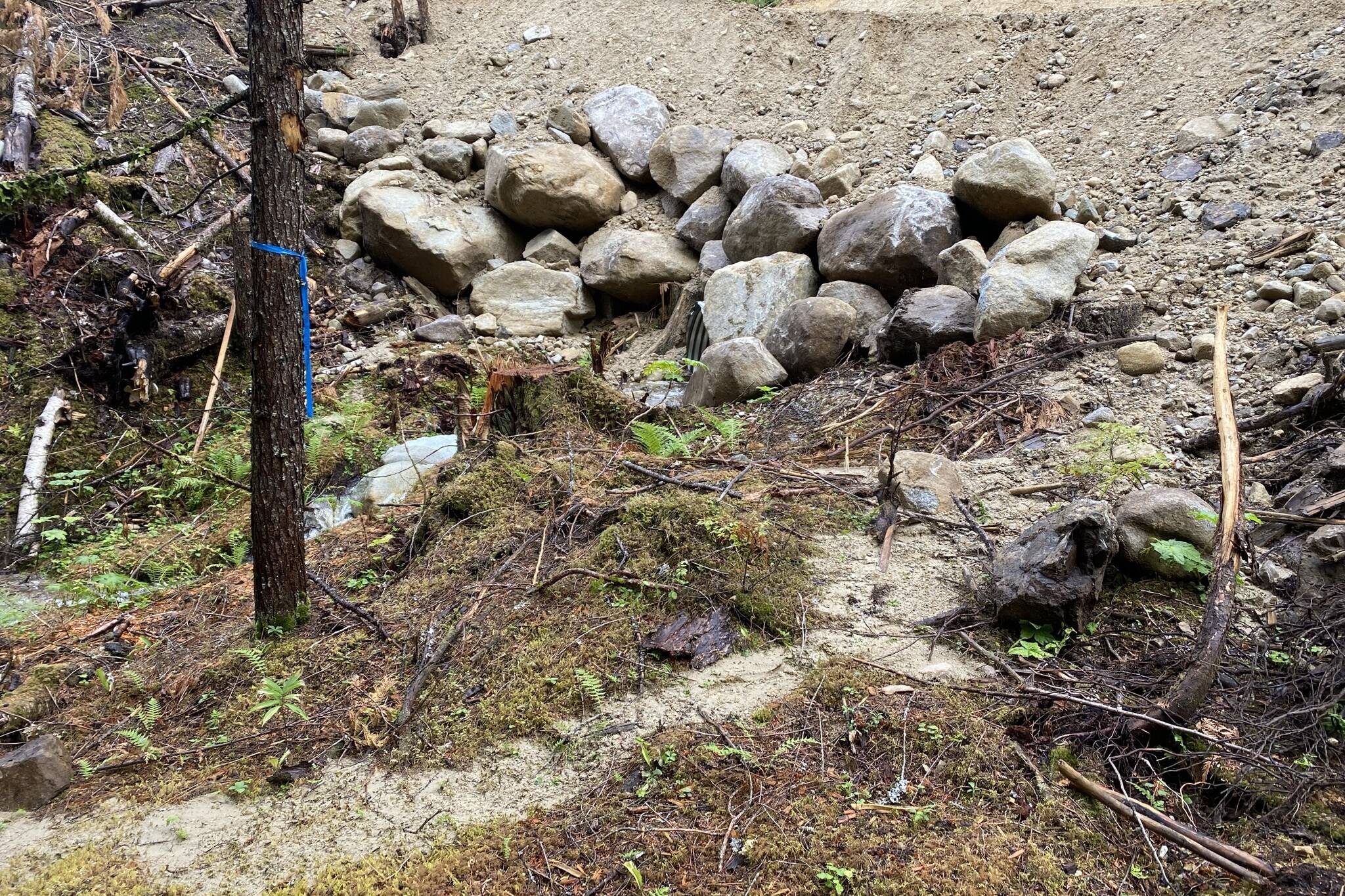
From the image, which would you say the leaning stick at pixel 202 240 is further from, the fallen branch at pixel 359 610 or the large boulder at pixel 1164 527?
the large boulder at pixel 1164 527

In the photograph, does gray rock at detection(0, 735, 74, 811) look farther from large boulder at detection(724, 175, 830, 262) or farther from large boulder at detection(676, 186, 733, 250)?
large boulder at detection(676, 186, 733, 250)

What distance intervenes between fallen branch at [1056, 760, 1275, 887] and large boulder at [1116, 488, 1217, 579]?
130 cm

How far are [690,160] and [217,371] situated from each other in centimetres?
614

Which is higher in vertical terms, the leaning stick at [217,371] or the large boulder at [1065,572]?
the large boulder at [1065,572]

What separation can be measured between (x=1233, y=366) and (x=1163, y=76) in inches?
183

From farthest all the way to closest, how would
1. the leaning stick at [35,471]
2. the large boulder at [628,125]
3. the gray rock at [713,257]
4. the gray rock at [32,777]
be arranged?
the large boulder at [628,125] < the gray rock at [713,257] < the leaning stick at [35,471] < the gray rock at [32,777]

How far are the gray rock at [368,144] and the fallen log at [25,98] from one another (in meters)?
3.51

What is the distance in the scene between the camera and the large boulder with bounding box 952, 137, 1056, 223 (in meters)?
7.35

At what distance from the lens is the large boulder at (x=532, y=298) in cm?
1026

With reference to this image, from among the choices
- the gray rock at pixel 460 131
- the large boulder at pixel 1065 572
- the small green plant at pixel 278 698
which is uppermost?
the gray rock at pixel 460 131

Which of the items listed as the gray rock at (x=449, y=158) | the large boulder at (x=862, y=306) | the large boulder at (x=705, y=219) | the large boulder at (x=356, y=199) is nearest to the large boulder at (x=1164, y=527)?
the large boulder at (x=862, y=306)

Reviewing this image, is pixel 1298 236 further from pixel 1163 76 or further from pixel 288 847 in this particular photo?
pixel 288 847

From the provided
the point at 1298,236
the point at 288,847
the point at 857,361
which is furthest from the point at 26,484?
the point at 1298,236

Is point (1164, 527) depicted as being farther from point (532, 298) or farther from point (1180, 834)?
point (532, 298)
